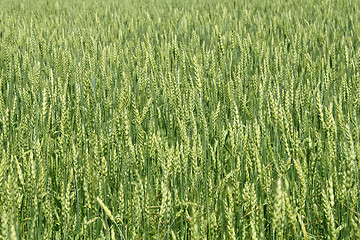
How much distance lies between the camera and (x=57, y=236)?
50.1 inches

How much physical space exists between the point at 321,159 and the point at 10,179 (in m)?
0.92

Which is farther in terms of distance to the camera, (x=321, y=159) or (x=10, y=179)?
(x=321, y=159)

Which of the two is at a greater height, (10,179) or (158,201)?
(10,179)

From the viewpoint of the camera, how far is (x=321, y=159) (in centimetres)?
131

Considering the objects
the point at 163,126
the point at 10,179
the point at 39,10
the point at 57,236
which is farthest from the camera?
the point at 39,10

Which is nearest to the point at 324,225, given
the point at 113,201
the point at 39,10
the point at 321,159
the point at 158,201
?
the point at 321,159

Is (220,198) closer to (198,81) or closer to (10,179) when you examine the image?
(198,81)

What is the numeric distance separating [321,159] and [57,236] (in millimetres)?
854

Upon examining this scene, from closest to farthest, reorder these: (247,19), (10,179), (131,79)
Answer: (10,179) → (131,79) → (247,19)

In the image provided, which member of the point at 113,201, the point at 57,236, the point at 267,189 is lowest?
the point at 57,236

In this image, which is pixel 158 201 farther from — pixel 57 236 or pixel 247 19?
pixel 247 19

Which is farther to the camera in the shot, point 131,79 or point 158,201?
point 131,79

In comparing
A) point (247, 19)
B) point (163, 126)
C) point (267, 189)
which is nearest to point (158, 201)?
point (267, 189)

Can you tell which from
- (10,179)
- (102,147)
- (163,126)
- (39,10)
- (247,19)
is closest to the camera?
(10,179)
